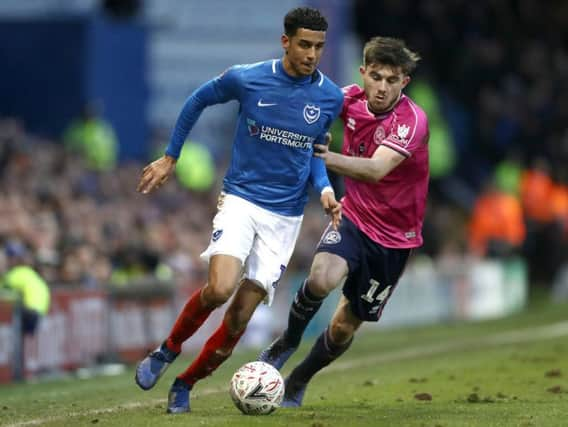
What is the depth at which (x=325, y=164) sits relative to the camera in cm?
959

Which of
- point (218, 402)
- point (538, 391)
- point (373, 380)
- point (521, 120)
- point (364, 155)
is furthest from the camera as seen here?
point (521, 120)

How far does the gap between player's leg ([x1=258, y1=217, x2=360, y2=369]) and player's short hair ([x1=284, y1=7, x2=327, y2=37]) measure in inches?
58.5

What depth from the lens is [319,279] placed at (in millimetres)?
9805

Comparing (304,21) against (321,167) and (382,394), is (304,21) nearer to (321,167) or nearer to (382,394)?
(321,167)

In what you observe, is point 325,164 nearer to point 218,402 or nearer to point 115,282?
point 218,402

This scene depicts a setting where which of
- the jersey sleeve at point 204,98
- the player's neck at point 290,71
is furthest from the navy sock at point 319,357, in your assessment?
the player's neck at point 290,71

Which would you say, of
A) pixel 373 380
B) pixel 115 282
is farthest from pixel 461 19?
pixel 373 380

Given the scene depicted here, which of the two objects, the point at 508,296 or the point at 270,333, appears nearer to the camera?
the point at 270,333

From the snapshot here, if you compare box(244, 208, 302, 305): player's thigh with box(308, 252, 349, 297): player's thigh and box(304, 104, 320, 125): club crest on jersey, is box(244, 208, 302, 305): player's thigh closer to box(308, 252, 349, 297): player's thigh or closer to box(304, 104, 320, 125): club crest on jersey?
box(308, 252, 349, 297): player's thigh

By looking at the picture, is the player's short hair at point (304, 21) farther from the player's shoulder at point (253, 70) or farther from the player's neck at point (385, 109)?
the player's neck at point (385, 109)

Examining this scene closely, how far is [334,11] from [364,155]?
13980mm

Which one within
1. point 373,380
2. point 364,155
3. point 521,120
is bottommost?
point 521,120

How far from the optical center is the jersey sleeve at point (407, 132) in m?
9.87

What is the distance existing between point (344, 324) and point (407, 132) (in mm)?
1416
